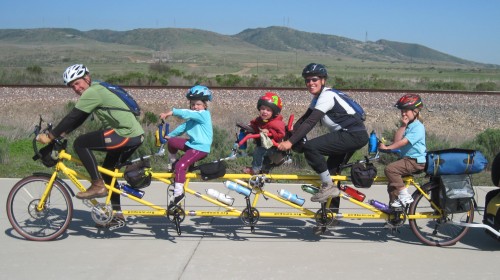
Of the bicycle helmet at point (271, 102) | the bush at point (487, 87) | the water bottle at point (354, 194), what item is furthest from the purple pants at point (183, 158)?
the bush at point (487, 87)

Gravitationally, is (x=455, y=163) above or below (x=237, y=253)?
above

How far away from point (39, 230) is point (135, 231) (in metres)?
1.02

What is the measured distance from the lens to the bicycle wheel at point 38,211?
600cm

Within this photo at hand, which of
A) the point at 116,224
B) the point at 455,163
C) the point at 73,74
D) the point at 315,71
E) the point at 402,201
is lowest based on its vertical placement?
the point at 116,224

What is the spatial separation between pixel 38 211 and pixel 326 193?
3028 mm

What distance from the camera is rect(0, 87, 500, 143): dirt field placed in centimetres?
1912

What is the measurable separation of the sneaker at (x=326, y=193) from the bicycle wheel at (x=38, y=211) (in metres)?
2.58

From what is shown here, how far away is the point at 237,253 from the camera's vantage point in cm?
573

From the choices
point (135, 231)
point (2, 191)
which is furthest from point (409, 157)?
point (2, 191)

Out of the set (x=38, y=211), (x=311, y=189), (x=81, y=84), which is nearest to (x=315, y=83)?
(x=311, y=189)

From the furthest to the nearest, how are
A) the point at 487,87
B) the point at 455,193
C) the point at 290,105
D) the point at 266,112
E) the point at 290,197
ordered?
the point at 487,87, the point at 290,105, the point at 290,197, the point at 266,112, the point at 455,193

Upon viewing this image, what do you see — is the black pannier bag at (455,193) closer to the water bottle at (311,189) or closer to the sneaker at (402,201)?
the sneaker at (402,201)

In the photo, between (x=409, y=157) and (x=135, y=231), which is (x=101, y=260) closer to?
(x=135, y=231)

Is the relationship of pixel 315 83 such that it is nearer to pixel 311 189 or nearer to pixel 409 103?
pixel 409 103
